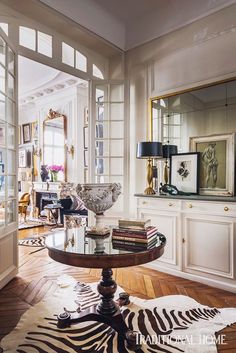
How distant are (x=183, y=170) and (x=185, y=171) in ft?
0.10

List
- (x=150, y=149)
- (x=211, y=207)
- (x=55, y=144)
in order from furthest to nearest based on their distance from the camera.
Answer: (x=55, y=144)
(x=150, y=149)
(x=211, y=207)

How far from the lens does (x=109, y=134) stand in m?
3.82

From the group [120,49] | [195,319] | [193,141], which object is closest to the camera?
[195,319]

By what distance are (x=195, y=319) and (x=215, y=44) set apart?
112 inches

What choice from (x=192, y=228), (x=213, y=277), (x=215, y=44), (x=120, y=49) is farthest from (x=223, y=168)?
(x=120, y=49)

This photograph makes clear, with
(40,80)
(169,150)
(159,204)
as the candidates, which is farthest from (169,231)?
(40,80)

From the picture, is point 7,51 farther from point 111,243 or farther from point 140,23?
point 111,243

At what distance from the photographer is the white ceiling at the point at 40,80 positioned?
5461 mm

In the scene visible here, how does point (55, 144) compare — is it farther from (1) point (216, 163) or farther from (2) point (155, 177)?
(1) point (216, 163)

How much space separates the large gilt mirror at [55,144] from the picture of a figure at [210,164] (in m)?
4.12

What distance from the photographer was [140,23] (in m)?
3.61

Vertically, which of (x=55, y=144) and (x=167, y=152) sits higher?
(x=55, y=144)

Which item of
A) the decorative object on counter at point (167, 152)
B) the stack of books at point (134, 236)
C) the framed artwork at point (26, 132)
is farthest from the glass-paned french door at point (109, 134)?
the framed artwork at point (26, 132)

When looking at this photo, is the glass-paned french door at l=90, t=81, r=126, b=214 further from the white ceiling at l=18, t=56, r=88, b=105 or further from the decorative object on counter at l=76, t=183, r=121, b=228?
the white ceiling at l=18, t=56, r=88, b=105
